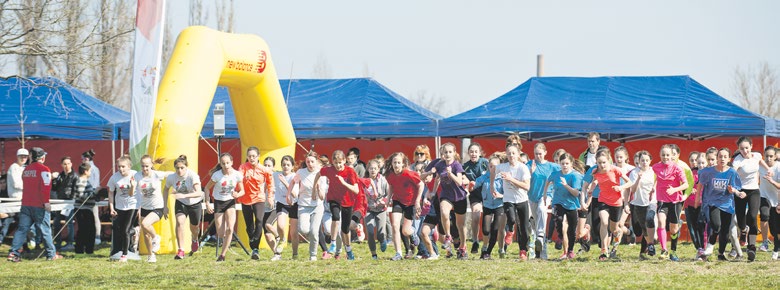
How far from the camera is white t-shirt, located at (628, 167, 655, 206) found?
1444 centimetres

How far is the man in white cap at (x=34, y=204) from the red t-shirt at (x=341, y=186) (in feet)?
13.1

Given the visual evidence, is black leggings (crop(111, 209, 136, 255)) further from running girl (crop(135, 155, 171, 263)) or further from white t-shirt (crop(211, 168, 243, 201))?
white t-shirt (crop(211, 168, 243, 201))

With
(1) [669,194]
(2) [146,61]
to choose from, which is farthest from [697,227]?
(2) [146,61]

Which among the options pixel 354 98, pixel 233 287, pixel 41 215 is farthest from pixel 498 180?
pixel 354 98

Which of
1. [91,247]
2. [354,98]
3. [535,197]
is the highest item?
[354,98]

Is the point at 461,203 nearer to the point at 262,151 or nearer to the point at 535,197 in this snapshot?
the point at 535,197

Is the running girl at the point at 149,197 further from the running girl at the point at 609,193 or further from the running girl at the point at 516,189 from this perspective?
the running girl at the point at 609,193

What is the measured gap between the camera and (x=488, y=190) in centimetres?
1484

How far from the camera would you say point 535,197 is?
48.8ft

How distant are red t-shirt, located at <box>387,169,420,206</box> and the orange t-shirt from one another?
6.21ft

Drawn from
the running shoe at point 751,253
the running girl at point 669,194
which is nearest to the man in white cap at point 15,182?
the running girl at point 669,194

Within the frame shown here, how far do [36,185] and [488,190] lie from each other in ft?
20.5

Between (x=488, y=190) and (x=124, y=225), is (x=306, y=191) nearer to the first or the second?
(x=488, y=190)

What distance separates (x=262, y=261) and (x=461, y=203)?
106 inches
